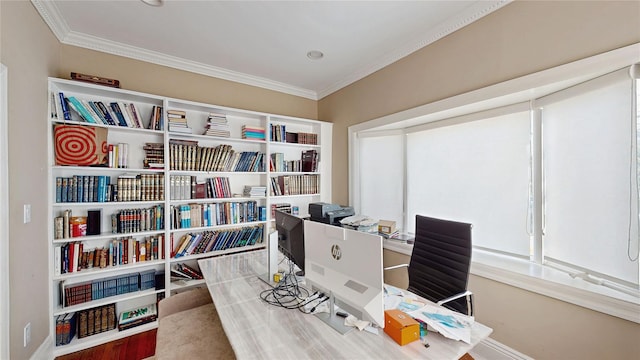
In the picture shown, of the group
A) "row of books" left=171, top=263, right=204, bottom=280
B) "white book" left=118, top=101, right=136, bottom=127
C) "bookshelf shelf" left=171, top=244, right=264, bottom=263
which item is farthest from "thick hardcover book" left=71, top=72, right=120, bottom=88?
"row of books" left=171, top=263, right=204, bottom=280

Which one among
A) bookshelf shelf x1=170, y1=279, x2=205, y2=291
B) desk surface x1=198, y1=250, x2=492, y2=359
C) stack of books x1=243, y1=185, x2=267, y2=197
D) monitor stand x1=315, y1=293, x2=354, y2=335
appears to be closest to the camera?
desk surface x1=198, y1=250, x2=492, y2=359

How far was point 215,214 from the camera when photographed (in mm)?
2736

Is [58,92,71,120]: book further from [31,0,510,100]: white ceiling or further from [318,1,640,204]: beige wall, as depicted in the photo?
[318,1,640,204]: beige wall

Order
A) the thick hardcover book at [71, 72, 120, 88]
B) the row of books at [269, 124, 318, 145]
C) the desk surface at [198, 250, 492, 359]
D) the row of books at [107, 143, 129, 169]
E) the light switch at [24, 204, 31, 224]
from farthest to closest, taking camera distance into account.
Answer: the row of books at [269, 124, 318, 145]
the row of books at [107, 143, 129, 169]
the thick hardcover book at [71, 72, 120, 88]
the light switch at [24, 204, 31, 224]
the desk surface at [198, 250, 492, 359]

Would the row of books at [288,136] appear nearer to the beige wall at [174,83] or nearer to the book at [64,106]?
the beige wall at [174,83]

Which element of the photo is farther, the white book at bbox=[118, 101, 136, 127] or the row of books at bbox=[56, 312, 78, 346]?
the white book at bbox=[118, 101, 136, 127]

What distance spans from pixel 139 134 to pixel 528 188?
353 centimetres

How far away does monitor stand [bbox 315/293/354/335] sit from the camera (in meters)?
1.11

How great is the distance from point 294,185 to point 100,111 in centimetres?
207

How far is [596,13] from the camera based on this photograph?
1.37m

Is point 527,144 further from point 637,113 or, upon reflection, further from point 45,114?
point 45,114

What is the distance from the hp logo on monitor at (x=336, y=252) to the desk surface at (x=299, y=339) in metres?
0.32

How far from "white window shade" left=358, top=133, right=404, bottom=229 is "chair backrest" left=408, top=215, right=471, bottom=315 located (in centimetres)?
96

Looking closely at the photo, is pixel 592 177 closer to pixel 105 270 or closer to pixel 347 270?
pixel 347 270
